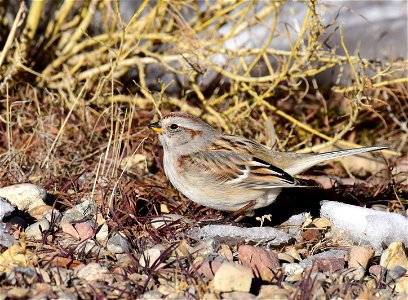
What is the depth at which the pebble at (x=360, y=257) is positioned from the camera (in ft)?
11.7

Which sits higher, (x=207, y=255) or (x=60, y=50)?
(x=60, y=50)

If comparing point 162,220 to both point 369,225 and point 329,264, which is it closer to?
point 329,264

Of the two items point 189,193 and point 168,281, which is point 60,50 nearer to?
point 189,193

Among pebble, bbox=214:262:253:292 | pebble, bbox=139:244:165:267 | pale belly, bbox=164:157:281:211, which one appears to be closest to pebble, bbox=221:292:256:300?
pebble, bbox=214:262:253:292

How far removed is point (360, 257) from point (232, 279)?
0.79m

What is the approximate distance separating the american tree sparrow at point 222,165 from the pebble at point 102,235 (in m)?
0.55

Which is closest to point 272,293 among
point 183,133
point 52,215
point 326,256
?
point 326,256

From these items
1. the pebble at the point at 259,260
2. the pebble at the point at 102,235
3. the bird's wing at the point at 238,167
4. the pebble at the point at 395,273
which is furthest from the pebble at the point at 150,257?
the pebble at the point at 395,273

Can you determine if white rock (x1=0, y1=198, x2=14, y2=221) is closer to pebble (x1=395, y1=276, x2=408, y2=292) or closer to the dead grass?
the dead grass

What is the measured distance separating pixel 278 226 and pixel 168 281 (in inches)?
45.3

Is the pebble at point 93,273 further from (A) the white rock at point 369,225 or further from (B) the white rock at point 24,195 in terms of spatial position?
(A) the white rock at point 369,225

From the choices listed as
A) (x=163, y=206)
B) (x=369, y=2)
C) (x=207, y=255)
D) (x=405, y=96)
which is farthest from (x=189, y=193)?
(x=369, y=2)

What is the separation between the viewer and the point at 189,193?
161 inches

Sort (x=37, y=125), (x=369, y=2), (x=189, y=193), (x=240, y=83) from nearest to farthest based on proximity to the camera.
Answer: (x=189, y=193) → (x=37, y=125) → (x=240, y=83) → (x=369, y=2)
